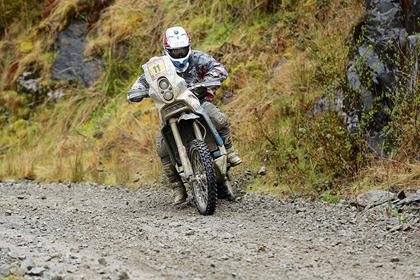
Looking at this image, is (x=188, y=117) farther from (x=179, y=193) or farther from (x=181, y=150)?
(x=179, y=193)

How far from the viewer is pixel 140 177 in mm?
11312

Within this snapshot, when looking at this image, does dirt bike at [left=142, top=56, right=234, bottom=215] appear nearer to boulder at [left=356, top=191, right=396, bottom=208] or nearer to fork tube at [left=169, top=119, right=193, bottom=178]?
fork tube at [left=169, top=119, right=193, bottom=178]

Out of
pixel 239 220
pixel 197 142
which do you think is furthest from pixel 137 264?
pixel 197 142

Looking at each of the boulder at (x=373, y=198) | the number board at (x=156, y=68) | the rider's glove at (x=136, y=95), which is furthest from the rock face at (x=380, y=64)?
the rider's glove at (x=136, y=95)

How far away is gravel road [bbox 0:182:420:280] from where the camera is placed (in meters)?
5.57

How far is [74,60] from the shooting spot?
52.5 ft

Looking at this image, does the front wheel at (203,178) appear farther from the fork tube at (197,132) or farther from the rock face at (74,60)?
the rock face at (74,60)

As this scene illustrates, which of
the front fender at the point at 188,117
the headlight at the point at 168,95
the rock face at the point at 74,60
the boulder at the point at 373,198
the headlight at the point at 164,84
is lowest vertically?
the rock face at the point at 74,60

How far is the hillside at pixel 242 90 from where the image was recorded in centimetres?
880

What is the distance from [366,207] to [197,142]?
168 cm

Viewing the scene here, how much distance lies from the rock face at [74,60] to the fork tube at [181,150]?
292 inches

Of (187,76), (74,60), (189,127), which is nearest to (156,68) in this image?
(187,76)

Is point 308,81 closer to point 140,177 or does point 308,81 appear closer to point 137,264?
point 140,177

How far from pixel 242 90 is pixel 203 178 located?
4.02 meters
